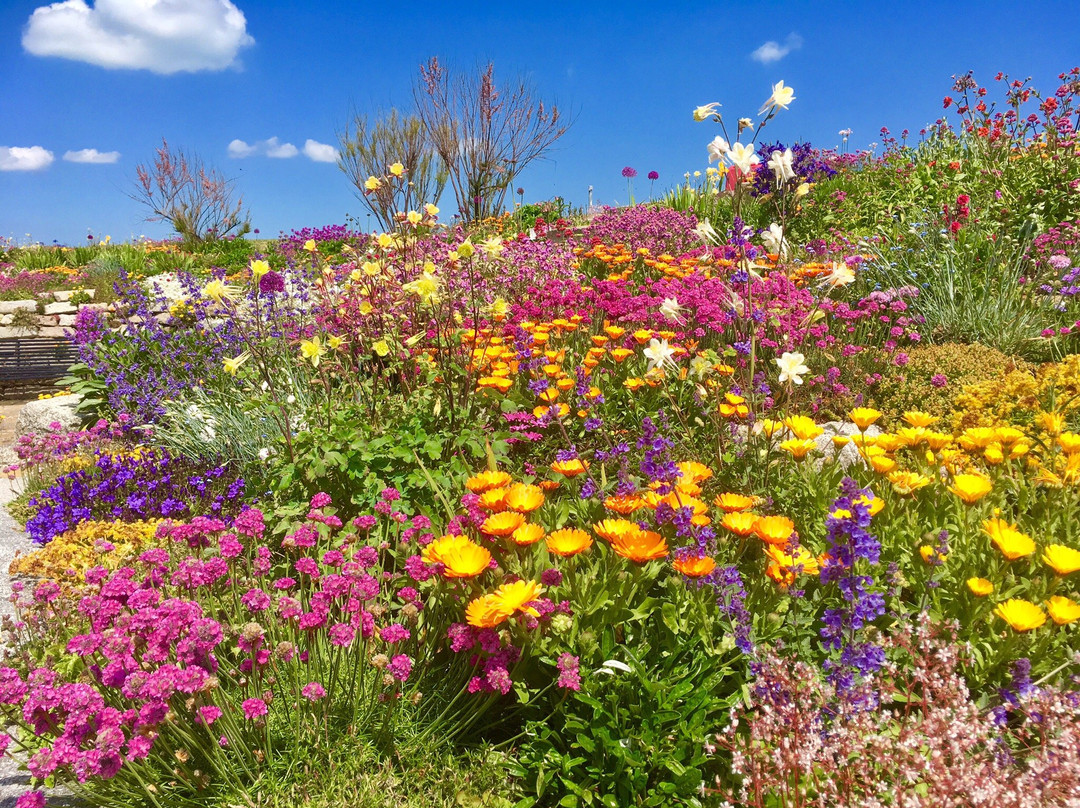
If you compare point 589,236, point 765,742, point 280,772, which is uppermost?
point 589,236

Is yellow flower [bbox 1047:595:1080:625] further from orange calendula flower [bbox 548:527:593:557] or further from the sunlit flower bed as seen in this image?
orange calendula flower [bbox 548:527:593:557]

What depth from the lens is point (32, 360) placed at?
28.0 ft

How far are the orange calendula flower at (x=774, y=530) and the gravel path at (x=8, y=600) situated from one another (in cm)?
198

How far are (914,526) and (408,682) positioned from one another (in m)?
1.69

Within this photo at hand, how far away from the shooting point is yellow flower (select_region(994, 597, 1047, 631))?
1.58 meters

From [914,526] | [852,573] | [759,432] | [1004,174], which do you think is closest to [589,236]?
[1004,174]

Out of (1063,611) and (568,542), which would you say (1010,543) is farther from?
(568,542)

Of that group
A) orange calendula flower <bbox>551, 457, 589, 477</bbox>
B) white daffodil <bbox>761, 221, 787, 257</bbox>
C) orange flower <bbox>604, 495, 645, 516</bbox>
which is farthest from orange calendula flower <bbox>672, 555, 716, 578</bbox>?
white daffodil <bbox>761, 221, 787, 257</bbox>

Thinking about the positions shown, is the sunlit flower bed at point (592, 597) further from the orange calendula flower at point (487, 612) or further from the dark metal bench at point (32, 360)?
the dark metal bench at point (32, 360)

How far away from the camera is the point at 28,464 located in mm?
4598

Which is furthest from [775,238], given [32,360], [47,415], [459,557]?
[32,360]

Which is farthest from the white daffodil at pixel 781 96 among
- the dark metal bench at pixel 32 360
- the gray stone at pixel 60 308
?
the gray stone at pixel 60 308

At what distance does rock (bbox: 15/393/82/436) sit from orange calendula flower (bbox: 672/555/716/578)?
246 inches

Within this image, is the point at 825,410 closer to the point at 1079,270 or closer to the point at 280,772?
the point at 1079,270
